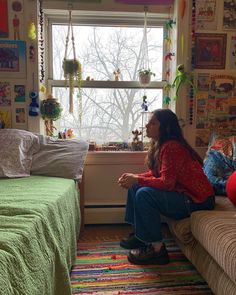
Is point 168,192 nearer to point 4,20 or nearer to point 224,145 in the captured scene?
point 224,145

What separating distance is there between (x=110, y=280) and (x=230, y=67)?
1.82 metres

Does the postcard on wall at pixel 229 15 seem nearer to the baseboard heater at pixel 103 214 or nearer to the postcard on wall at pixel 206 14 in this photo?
the postcard on wall at pixel 206 14

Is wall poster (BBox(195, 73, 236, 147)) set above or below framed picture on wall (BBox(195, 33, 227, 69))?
below

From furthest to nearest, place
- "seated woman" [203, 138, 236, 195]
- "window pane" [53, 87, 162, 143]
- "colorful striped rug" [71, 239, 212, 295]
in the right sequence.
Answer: "window pane" [53, 87, 162, 143] < "seated woman" [203, 138, 236, 195] < "colorful striped rug" [71, 239, 212, 295]

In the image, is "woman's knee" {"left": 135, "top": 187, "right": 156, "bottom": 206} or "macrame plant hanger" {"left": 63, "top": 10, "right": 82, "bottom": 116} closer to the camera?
"woman's knee" {"left": 135, "top": 187, "right": 156, "bottom": 206}

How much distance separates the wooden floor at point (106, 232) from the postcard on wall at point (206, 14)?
162 centimetres

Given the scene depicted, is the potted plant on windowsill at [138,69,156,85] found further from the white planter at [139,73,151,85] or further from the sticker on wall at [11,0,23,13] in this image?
the sticker on wall at [11,0,23,13]

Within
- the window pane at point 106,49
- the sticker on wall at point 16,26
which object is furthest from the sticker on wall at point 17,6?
the window pane at point 106,49

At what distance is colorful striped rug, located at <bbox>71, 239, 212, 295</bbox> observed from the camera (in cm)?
155

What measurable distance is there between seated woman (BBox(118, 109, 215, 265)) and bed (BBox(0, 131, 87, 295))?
0.42 metres

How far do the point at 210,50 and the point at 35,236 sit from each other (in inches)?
77.7

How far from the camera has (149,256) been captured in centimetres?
180

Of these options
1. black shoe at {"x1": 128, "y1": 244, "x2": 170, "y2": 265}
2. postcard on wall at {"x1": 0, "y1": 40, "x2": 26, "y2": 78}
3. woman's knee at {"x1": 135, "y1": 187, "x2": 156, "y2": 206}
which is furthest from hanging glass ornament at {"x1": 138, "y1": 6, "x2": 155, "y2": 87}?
black shoe at {"x1": 128, "y1": 244, "x2": 170, "y2": 265}

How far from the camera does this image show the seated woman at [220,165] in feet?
6.41
